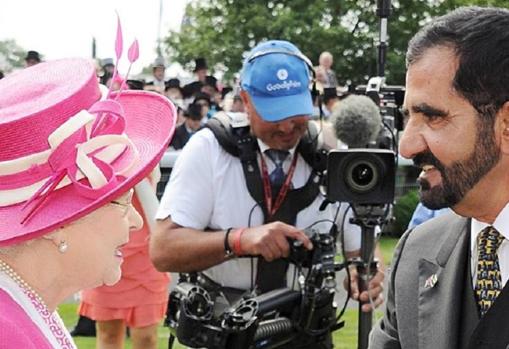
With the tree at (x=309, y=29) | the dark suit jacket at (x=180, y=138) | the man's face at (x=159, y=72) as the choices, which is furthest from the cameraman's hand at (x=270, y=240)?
the tree at (x=309, y=29)

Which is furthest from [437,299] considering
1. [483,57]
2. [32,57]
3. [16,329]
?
[32,57]

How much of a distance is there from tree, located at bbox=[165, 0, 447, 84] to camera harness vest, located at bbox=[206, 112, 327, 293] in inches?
897

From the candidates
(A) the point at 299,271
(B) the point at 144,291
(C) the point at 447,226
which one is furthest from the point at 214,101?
(C) the point at 447,226

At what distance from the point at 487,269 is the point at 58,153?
3.98ft

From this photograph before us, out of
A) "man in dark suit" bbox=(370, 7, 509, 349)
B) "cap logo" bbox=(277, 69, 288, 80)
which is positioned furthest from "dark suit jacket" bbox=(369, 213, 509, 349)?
"cap logo" bbox=(277, 69, 288, 80)

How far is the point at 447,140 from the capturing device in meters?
2.51

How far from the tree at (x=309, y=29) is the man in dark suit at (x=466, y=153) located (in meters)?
24.2

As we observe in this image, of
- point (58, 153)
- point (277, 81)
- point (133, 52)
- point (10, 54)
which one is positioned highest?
point (133, 52)

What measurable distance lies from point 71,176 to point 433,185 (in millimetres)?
1000

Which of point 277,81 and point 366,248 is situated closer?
point 366,248

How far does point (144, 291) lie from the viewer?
5.88m

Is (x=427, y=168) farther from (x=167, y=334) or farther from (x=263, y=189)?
(x=167, y=334)

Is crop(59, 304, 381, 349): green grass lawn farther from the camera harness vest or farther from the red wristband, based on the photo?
the red wristband

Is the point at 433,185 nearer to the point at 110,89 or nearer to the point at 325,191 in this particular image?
the point at 110,89
